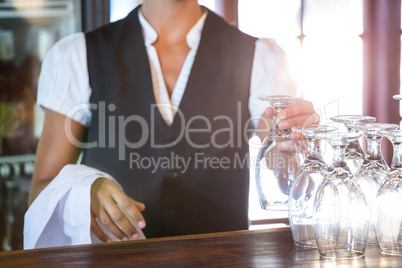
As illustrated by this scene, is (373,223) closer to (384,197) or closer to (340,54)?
(384,197)

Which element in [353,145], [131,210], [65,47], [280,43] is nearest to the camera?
[353,145]

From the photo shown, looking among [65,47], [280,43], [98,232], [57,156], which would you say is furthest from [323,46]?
[98,232]

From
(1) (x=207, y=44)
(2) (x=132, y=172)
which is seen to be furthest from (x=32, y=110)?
(1) (x=207, y=44)

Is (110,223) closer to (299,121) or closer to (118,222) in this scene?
(118,222)

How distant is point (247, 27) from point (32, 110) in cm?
98

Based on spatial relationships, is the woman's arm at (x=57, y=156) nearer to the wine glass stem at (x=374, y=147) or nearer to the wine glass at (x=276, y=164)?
the wine glass at (x=276, y=164)

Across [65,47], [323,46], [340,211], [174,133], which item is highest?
[323,46]

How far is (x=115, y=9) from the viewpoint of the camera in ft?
6.48

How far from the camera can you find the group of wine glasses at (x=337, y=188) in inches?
31.6

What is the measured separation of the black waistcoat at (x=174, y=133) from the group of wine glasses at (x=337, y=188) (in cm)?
78

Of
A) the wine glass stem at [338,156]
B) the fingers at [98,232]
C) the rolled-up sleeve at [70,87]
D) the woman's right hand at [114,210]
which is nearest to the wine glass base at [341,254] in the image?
the wine glass stem at [338,156]

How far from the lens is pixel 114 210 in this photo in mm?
1346

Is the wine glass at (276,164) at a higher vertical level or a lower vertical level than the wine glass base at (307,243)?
higher

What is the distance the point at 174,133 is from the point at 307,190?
878 mm
